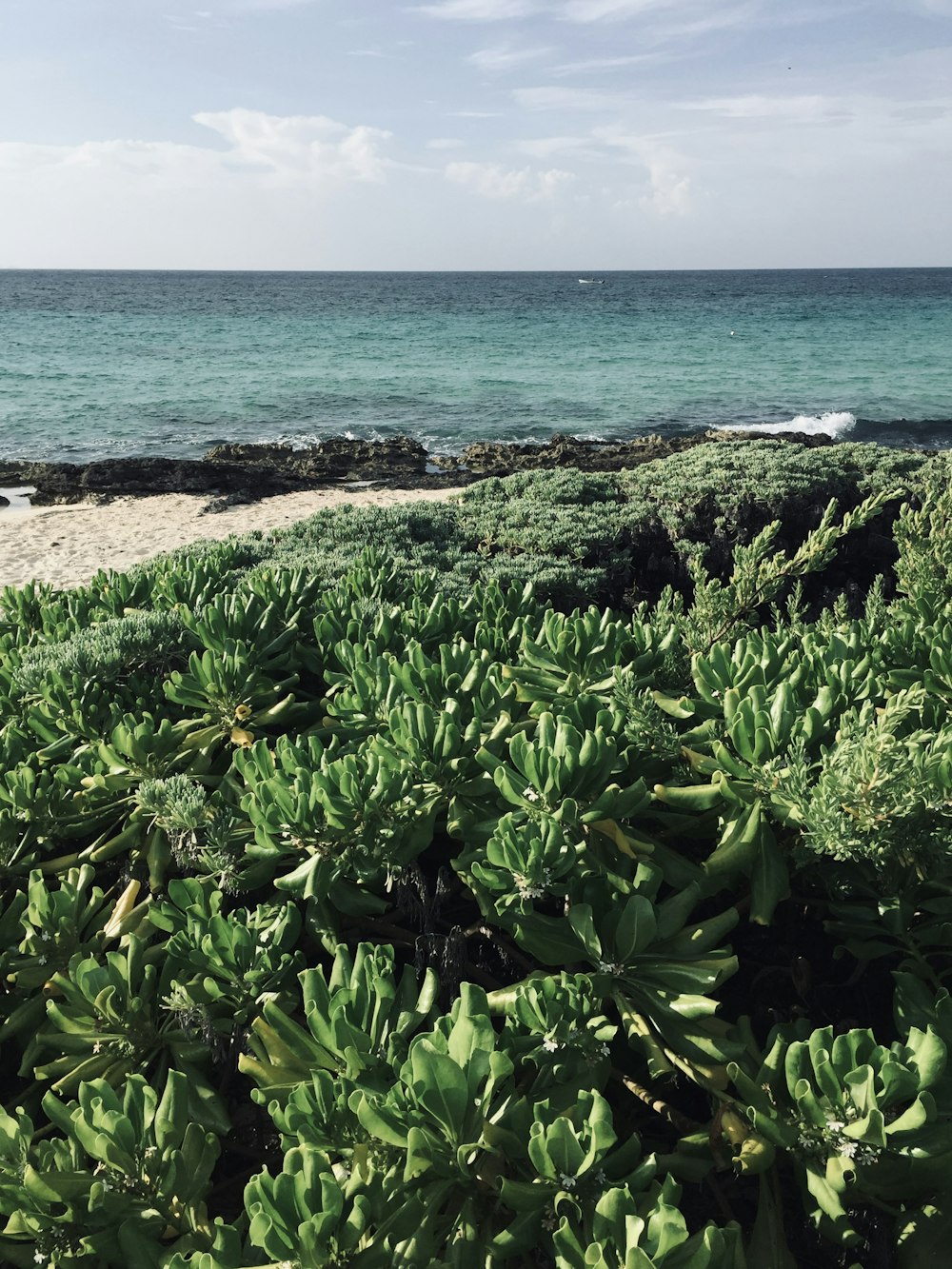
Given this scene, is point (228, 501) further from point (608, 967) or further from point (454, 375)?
point (454, 375)

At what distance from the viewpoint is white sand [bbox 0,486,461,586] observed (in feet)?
40.0

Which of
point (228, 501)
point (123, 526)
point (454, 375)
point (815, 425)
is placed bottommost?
point (123, 526)

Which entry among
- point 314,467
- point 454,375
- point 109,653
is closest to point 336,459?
point 314,467

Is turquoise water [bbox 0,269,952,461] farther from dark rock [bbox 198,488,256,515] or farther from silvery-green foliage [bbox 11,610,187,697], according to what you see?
silvery-green foliage [bbox 11,610,187,697]

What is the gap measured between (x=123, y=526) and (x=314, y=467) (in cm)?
571

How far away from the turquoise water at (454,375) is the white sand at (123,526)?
7336 millimetres

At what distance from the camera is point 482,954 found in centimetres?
206

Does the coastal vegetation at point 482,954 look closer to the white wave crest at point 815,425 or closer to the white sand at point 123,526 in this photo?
the white sand at point 123,526

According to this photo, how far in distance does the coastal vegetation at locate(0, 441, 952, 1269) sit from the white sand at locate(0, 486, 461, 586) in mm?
9352

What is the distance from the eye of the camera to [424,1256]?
131cm

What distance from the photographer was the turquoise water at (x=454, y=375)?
88.1 feet

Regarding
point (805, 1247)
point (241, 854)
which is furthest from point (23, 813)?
point (805, 1247)

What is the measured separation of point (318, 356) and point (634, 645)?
4518cm

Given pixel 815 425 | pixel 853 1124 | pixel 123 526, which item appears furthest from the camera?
pixel 815 425
